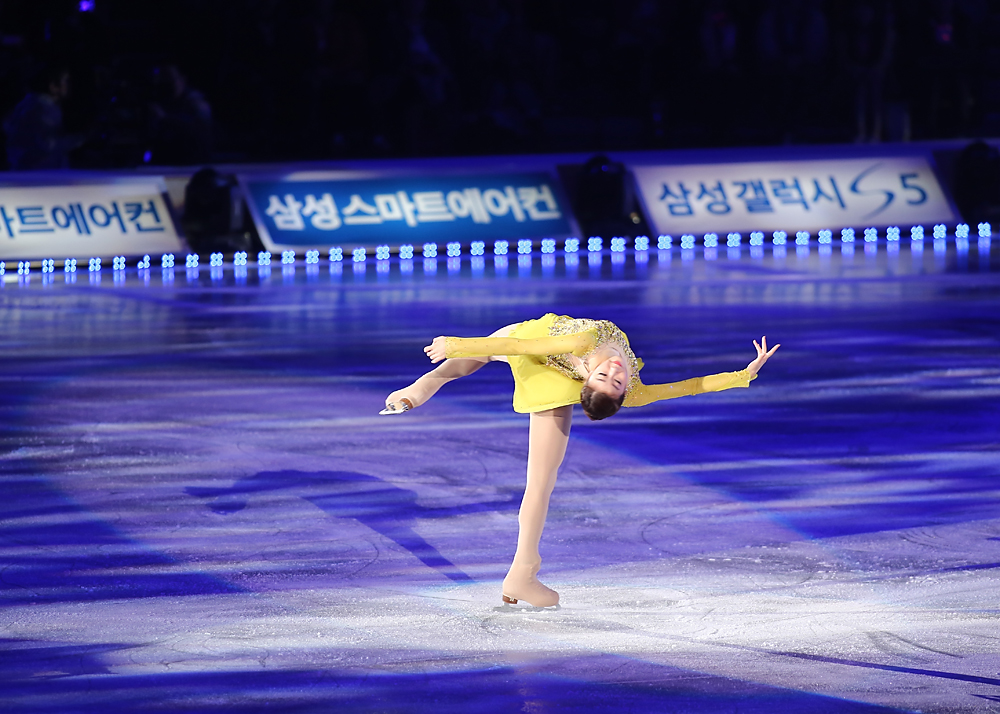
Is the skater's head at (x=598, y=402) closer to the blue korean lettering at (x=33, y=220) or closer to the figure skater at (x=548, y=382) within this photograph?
the figure skater at (x=548, y=382)

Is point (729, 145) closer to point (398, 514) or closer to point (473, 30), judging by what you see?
point (473, 30)

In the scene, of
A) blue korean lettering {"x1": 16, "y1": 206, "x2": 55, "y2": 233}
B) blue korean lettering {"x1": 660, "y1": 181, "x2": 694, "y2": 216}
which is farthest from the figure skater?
blue korean lettering {"x1": 660, "y1": 181, "x2": 694, "y2": 216}

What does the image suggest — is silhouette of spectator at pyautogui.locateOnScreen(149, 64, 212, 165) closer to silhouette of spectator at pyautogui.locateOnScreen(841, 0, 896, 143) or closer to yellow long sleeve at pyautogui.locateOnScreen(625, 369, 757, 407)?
silhouette of spectator at pyautogui.locateOnScreen(841, 0, 896, 143)

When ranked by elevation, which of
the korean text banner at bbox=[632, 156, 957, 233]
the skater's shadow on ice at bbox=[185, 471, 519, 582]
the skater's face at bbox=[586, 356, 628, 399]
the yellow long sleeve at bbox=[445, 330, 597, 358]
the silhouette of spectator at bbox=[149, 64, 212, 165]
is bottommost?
the korean text banner at bbox=[632, 156, 957, 233]

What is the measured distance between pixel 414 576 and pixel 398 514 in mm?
985

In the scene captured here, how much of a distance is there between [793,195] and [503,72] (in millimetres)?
3931

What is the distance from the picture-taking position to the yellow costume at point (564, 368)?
4.51 m

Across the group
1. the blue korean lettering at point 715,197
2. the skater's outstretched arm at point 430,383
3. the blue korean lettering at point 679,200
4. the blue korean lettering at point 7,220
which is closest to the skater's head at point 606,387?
the skater's outstretched arm at point 430,383

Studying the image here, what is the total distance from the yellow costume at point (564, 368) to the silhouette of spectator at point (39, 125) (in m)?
14.2

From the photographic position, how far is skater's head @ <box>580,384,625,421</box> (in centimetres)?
448

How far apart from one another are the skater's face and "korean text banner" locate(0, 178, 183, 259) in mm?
13903

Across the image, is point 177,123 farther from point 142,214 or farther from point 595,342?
point 595,342

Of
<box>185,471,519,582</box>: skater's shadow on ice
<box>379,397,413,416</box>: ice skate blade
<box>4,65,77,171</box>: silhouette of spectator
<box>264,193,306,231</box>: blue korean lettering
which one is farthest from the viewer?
<box>264,193,306,231</box>: blue korean lettering

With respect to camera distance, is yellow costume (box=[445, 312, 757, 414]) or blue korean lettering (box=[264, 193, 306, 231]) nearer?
yellow costume (box=[445, 312, 757, 414])
